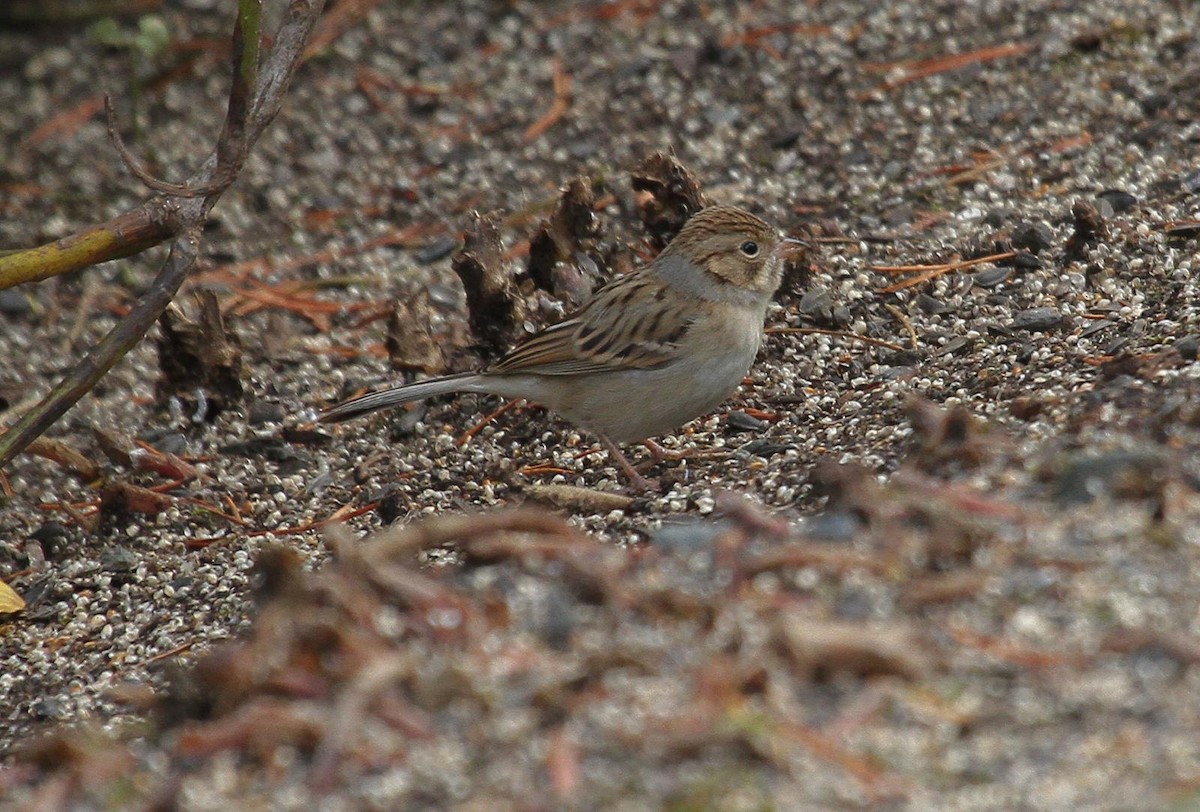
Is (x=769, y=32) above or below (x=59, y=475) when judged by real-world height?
above

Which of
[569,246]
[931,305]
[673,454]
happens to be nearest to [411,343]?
[569,246]

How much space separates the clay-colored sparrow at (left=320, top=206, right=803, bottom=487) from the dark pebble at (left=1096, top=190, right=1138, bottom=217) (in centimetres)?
113

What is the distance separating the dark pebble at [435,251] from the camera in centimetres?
696

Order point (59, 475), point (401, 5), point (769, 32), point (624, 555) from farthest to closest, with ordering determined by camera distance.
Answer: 1. point (401, 5)
2. point (769, 32)
3. point (59, 475)
4. point (624, 555)

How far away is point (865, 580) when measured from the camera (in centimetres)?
326

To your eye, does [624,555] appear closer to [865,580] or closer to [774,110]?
[865,580]

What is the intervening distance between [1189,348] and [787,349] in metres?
1.62

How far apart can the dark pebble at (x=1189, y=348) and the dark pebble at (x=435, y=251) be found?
348 cm

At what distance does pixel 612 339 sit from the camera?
17.6ft

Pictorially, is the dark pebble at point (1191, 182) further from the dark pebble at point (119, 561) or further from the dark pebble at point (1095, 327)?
the dark pebble at point (119, 561)

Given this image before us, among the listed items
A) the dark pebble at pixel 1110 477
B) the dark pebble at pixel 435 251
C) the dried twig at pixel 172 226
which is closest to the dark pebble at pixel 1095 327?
the dark pebble at pixel 1110 477

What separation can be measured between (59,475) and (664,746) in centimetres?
362

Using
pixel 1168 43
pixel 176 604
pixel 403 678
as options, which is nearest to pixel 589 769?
pixel 403 678

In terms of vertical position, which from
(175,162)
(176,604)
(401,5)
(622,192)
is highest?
(401,5)
